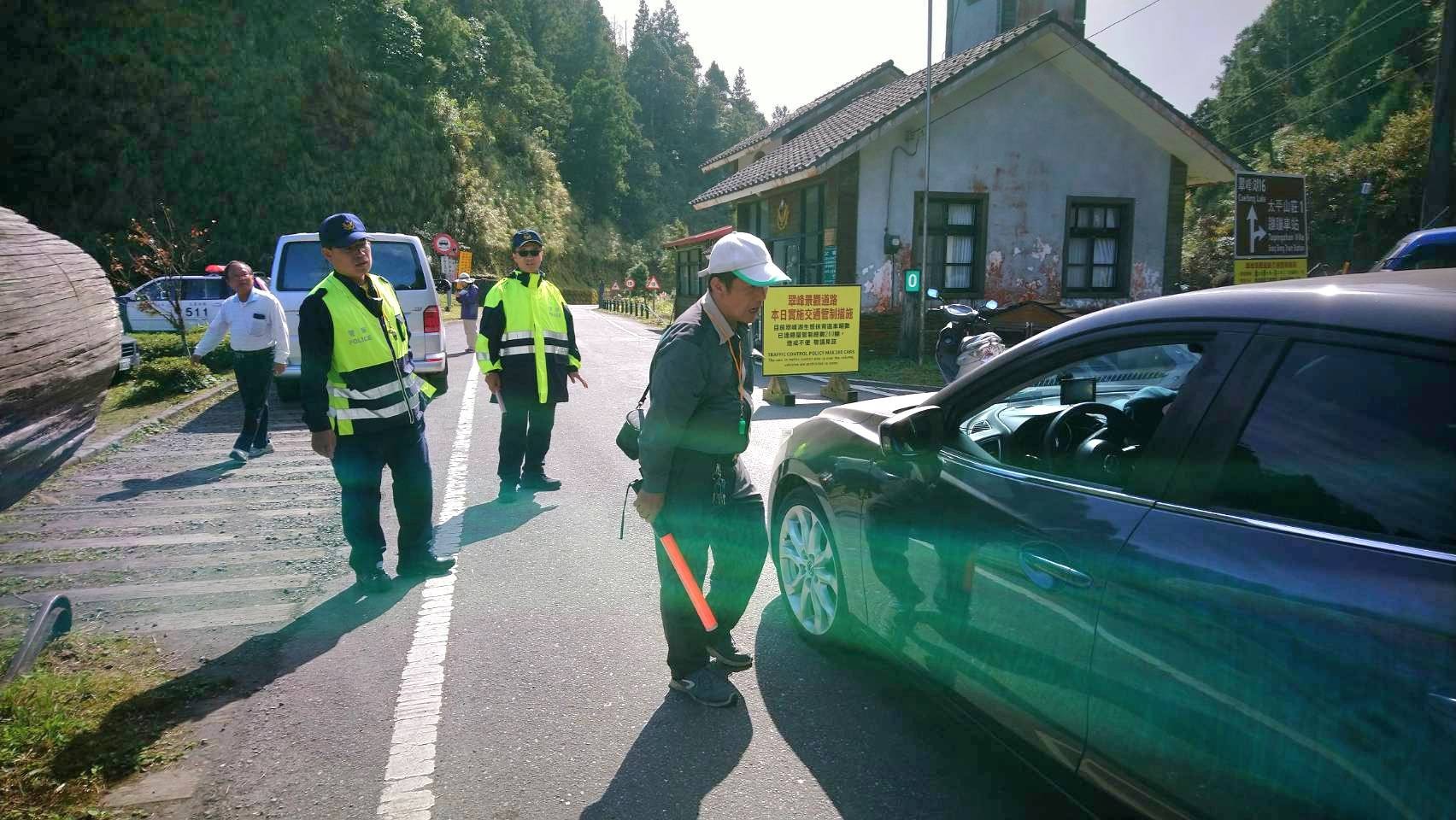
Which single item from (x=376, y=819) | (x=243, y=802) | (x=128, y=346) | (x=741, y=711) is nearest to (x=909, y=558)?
(x=741, y=711)

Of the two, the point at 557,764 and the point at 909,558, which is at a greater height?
the point at 909,558

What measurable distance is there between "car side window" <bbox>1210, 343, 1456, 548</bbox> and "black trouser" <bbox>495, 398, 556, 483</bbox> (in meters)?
5.06

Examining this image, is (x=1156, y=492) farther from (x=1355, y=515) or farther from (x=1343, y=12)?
(x=1343, y=12)

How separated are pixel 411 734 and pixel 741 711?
1.21 m

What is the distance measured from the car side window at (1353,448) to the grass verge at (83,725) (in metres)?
3.35

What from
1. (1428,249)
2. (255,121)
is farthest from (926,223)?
(255,121)

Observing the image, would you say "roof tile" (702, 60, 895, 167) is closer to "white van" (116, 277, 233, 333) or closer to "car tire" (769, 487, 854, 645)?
"white van" (116, 277, 233, 333)

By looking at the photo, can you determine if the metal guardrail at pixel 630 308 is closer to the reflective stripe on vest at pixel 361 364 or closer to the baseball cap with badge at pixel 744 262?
the reflective stripe on vest at pixel 361 364

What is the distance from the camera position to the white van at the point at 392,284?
31.0ft

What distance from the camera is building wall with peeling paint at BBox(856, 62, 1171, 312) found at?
1691 centimetres

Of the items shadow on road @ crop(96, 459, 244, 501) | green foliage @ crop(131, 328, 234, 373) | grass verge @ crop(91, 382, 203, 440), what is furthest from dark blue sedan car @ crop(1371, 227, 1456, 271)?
green foliage @ crop(131, 328, 234, 373)

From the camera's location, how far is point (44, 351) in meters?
2.84

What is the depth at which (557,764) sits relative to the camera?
2791mm

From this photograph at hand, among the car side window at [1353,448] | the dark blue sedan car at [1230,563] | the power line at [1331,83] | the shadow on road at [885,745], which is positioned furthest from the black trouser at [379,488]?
the power line at [1331,83]
